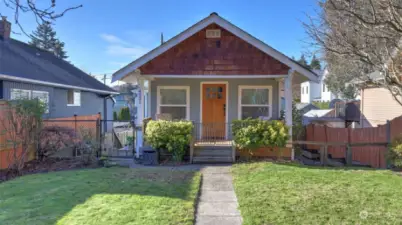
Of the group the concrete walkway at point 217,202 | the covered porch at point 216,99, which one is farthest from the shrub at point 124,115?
the concrete walkway at point 217,202

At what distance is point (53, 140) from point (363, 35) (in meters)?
9.61

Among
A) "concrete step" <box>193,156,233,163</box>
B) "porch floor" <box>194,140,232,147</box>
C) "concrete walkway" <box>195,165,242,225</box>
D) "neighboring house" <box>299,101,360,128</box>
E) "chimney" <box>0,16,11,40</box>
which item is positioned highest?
→ "chimney" <box>0,16,11,40</box>

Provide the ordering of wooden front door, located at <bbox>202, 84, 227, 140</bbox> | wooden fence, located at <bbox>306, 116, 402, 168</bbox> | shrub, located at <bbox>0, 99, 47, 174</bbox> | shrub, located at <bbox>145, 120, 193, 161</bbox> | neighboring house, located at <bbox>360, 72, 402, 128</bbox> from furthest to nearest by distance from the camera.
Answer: neighboring house, located at <bbox>360, 72, 402, 128</bbox>
wooden front door, located at <bbox>202, 84, 227, 140</bbox>
wooden fence, located at <bbox>306, 116, 402, 168</bbox>
shrub, located at <bbox>145, 120, 193, 161</bbox>
shrub, located at <bbox>0, 99, 47, 174</bbox>

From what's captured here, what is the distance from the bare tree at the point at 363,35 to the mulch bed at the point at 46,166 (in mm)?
7684

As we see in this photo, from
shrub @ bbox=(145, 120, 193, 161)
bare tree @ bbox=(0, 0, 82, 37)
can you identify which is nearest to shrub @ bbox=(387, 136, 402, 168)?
shrub @ bbox=(145, 120, 193, 161)

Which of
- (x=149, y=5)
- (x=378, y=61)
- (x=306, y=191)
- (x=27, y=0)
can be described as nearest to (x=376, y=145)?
(x=378, y=61)

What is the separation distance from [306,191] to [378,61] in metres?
3.97

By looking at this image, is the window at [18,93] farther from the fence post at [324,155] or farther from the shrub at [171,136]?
the fence post at [324,155]

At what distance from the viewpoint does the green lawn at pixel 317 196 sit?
420 cm

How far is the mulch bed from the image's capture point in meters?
7.63

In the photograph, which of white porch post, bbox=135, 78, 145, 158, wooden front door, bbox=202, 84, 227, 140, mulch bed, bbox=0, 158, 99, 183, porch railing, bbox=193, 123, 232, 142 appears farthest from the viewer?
wooden front door, bbox=202, 84, 227, 140

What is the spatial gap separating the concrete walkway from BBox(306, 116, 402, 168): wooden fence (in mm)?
4516

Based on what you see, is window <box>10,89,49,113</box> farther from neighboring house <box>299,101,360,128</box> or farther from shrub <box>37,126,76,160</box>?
neighboring house <box>299,101,360,128</box>

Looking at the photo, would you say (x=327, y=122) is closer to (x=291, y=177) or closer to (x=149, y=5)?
(x=291, y=177)
